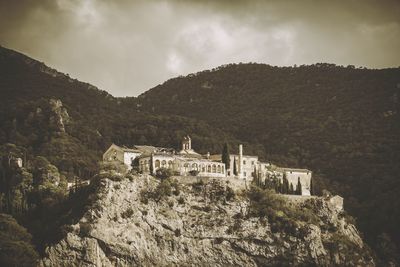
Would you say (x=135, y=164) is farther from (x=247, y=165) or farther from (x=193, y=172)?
(x=247, y=165)

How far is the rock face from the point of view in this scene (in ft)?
244

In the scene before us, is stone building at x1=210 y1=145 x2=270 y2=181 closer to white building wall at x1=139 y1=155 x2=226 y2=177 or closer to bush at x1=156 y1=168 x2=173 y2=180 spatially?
white building wall at x1=139 y1=155 x2=226 y2=177

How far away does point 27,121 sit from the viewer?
102 meters

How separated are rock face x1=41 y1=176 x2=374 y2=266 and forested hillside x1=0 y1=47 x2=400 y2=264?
28.6 feet

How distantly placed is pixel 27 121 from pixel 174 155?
27.6 metres

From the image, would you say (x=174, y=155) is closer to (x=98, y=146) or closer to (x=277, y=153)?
(x=98, y=146)

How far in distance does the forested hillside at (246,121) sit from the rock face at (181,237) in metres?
8.72

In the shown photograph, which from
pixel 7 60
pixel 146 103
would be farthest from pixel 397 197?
pixel 7 60

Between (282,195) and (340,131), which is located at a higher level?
(340,131)

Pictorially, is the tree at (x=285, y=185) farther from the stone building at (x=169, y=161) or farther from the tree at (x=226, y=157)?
the stone building at (x=169, y=161)

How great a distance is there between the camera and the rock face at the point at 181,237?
74.4m

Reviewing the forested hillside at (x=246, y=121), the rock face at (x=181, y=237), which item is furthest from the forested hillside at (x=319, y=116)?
the rock face at (x=181, y=237)

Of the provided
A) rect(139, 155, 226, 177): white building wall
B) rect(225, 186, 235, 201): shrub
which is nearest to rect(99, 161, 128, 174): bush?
rect(139, 155, 226, 177): white building wall

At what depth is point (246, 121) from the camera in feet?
446
